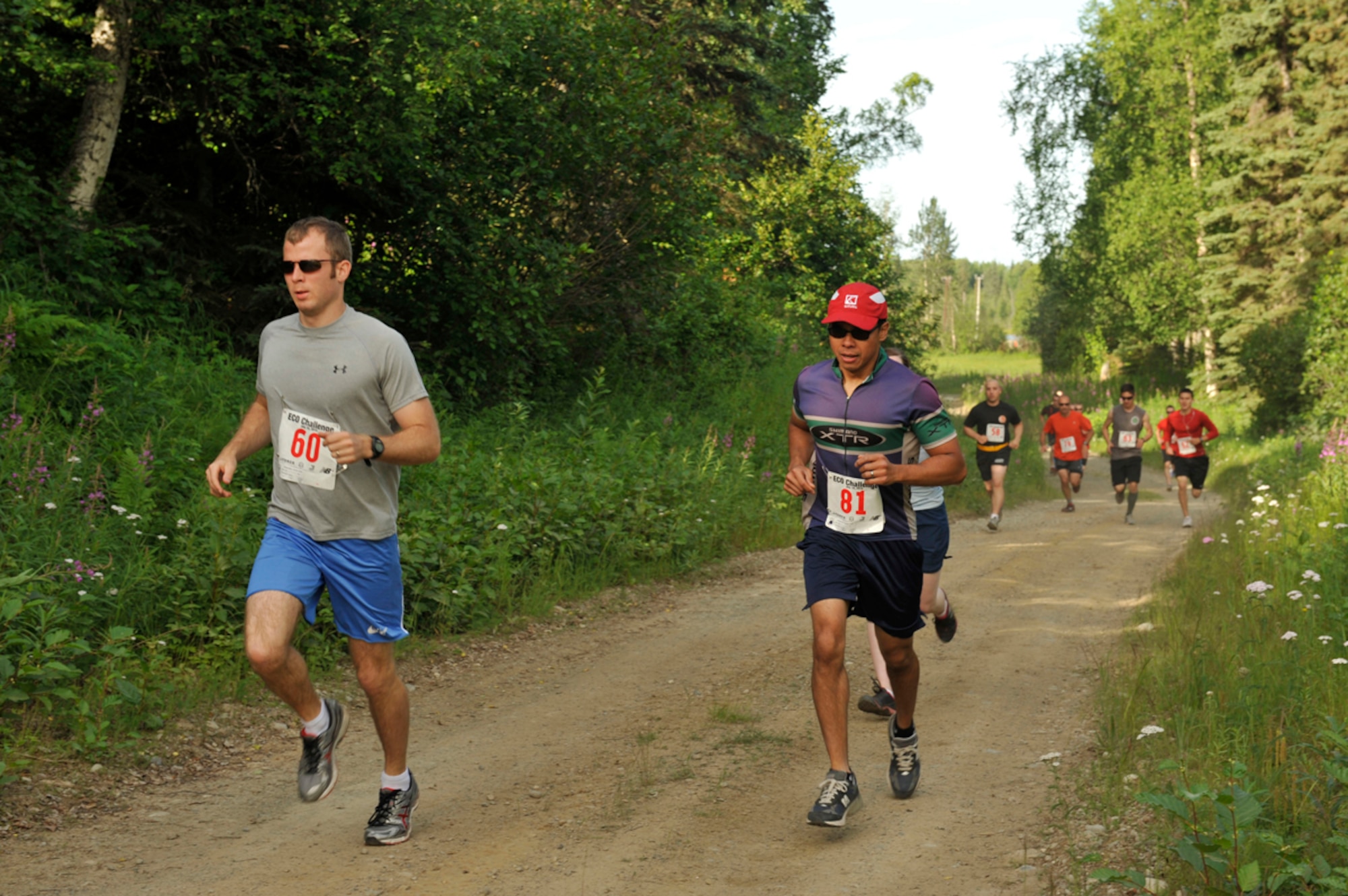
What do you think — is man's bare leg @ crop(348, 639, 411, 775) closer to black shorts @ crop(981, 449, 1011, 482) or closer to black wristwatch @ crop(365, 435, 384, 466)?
black wristwatch @ crop(365, 435, 384, 466)

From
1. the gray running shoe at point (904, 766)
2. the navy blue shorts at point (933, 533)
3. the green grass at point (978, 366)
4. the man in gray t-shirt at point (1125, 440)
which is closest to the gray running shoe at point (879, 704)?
the navy blue shorts at point (933, 533)

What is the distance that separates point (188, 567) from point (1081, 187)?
4635cm

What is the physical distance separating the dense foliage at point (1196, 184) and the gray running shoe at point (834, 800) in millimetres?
27847

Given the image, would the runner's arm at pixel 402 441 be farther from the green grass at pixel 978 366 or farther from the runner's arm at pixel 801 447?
the green grass at pixel 978 366

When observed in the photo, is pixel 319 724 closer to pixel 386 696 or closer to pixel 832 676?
pixel 386 696

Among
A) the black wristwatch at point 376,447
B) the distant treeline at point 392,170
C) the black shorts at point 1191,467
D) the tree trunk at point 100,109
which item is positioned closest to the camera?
the black wristwatch at point 376,447

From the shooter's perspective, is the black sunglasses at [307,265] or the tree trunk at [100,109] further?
the tree trunk at [100,109]

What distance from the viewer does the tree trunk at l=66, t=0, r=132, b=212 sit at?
35.1 feet

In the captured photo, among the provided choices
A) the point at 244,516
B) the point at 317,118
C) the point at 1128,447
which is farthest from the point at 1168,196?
the point at 244,516

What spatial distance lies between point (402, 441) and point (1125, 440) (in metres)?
15.8

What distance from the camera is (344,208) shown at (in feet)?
44.4

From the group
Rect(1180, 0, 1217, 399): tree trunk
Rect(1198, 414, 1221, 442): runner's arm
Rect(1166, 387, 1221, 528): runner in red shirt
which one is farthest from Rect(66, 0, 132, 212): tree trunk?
Rect(1180, 0, 1217, 399): tree trunk

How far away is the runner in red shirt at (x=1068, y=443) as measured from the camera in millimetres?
18703

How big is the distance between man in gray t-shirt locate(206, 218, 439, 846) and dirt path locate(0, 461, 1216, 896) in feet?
1.85
